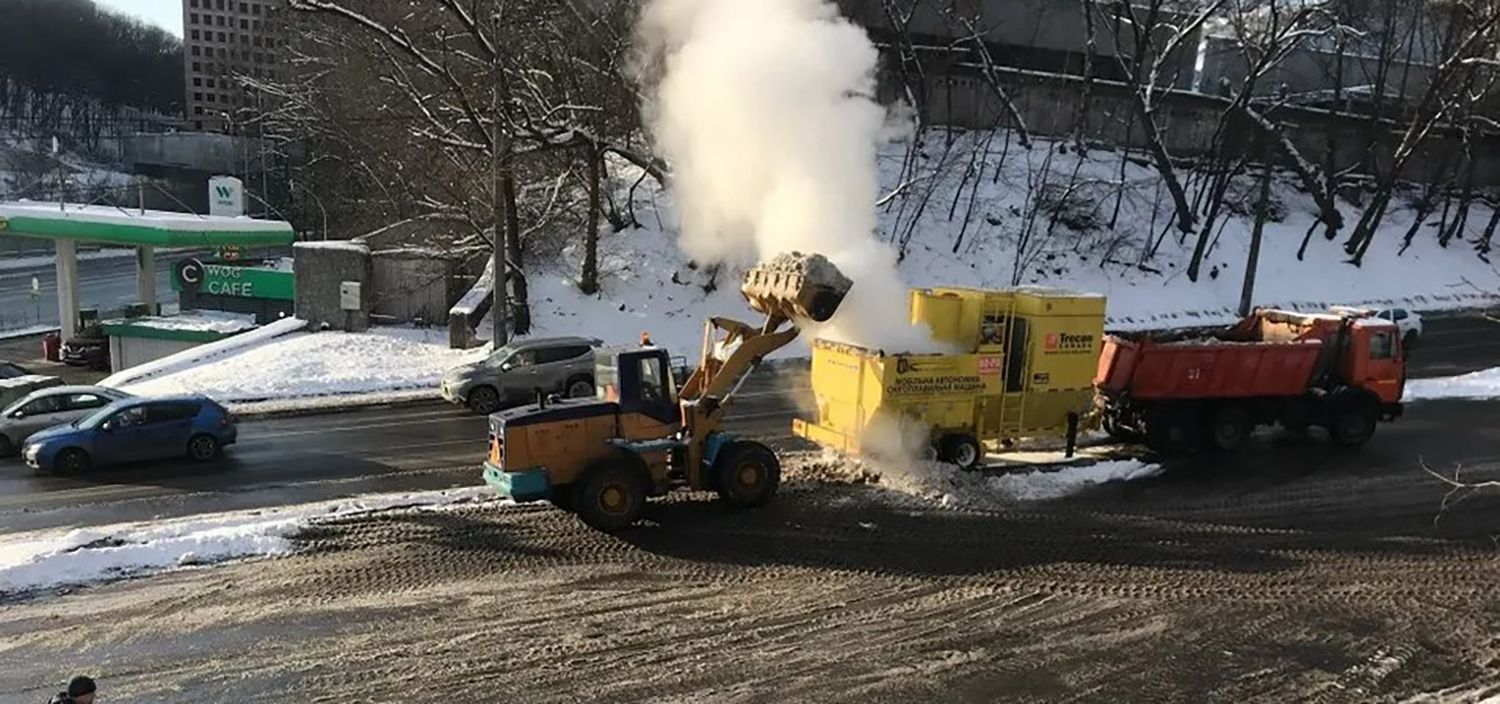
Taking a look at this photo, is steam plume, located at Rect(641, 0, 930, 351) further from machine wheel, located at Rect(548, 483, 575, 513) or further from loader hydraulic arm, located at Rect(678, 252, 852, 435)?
machine wheel, located at Rect(548, 483, 575, 513)

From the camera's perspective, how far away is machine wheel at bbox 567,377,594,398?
22.7 metres

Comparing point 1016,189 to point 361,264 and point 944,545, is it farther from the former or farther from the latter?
point 944,545

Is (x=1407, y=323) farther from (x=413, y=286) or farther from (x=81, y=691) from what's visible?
(x=81, y=691)

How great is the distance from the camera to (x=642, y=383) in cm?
1384

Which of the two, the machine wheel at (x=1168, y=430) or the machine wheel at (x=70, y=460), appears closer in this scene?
the machine wheel at (x=1168, y=430)

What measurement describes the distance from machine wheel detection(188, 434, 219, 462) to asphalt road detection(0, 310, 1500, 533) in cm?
31

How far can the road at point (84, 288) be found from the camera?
54.3m

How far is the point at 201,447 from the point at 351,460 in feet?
9.61

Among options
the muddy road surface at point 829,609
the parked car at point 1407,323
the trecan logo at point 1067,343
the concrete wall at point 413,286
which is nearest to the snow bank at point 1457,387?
the parked car at point 1407,323

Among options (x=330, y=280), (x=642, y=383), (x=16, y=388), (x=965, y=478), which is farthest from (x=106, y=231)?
(x=965, y=478)

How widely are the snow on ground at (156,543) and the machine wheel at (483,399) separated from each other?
775cm

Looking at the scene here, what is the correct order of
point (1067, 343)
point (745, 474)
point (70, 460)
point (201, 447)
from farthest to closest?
point (201, 447) → point (70, 460) → point (1067, 343) → point (745, 474)

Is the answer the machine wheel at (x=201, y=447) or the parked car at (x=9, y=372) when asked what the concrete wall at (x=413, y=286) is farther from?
the machine wheel at (x=201, y=447)

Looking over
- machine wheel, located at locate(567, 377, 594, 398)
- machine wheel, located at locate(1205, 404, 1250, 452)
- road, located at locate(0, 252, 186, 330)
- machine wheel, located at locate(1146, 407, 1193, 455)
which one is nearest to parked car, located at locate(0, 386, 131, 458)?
machine wheel, located at locate(567, 377, 594, 398)
